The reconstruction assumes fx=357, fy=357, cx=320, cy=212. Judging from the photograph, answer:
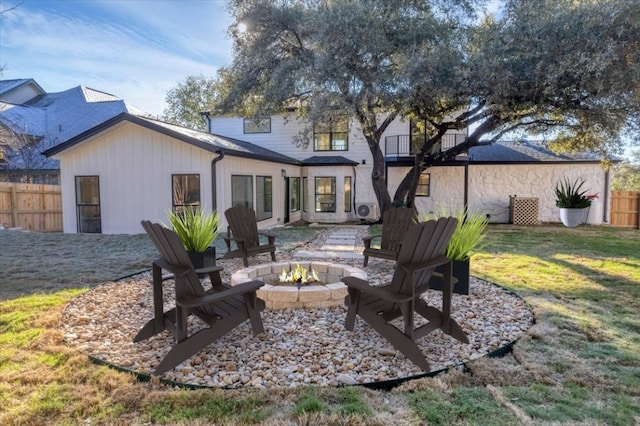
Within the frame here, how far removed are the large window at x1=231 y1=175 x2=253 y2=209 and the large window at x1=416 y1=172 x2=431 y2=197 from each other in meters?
7.62

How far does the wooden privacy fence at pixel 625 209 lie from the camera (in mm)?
13008

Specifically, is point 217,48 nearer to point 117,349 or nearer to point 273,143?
point 273,143

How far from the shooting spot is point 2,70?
5809 millimetres

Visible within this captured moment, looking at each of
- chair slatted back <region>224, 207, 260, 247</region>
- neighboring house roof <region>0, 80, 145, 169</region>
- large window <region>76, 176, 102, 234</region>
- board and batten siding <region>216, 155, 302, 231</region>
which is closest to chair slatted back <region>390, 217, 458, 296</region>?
A: chair slatted back <region>224, 207, 260, 247</region>

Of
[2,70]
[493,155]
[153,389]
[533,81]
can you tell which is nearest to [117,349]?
[153,389]

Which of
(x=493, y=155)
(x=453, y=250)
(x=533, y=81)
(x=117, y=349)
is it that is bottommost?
A: (x=117, y=349)

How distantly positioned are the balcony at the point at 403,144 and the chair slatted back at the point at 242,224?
31.5ft

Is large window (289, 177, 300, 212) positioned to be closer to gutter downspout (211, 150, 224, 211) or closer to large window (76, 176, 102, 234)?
gutter downspout (211, 150, 224, 211)

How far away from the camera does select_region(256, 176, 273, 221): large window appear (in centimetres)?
1158

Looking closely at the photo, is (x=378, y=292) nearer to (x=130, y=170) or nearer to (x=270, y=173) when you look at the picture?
(x=130, y=170)

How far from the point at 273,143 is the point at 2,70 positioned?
10560 millimetres

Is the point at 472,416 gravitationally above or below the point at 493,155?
below

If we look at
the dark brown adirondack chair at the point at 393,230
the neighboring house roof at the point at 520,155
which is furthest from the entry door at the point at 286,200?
the dark brown adirondack chair at the point at 393,230

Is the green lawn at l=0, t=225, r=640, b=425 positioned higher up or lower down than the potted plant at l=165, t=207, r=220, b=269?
lower down
